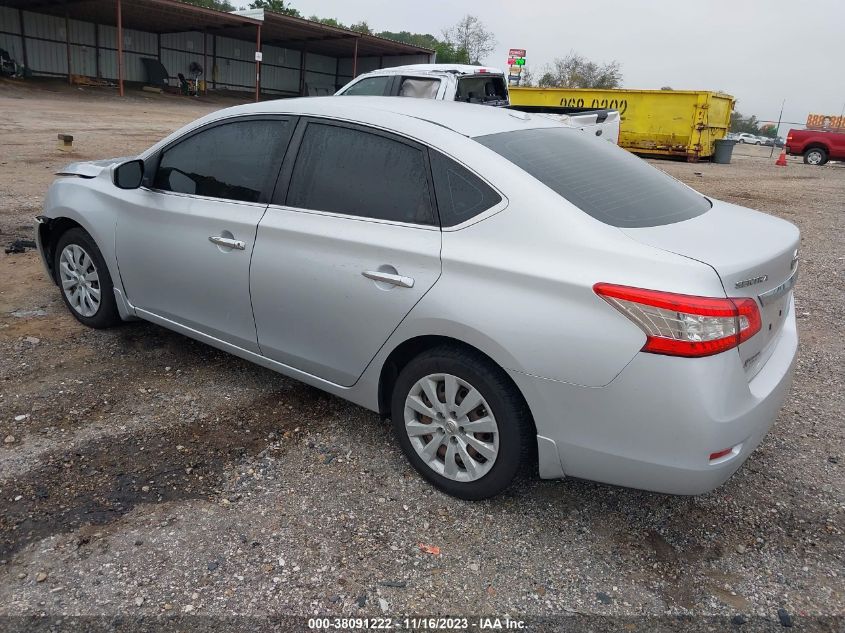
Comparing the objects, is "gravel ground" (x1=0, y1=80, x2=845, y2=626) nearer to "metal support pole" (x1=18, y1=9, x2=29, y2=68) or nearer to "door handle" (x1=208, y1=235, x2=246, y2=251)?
"door handle" (x1=208, y1=235, x2=246, y2=251)

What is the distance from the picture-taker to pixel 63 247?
14.8 ft

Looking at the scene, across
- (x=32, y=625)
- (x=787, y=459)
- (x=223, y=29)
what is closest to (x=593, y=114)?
(x=787, y=459)

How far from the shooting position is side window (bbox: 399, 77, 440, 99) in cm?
985

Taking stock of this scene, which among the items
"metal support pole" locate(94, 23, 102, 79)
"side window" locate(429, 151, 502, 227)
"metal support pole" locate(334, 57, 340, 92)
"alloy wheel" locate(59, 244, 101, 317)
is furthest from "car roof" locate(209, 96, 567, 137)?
"metal support pole" locate(334, 57, 340, 92)

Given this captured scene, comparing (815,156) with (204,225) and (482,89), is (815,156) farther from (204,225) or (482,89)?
(204,225)

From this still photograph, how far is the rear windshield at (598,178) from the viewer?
2738 millimetres

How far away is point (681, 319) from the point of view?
2254 millimetres

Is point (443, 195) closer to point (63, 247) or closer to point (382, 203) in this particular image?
point (382, 203)

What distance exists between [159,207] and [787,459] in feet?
12.1

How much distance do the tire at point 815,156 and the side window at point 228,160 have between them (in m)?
27.8

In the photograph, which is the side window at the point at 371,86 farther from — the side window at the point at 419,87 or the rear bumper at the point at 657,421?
the rear bumper at the point at 657,421

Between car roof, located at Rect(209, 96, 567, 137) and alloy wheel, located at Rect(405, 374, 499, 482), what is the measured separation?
1.15 meters

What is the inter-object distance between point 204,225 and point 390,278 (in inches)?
51.3

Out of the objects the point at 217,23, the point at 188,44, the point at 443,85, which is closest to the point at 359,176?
the point at 443,85
